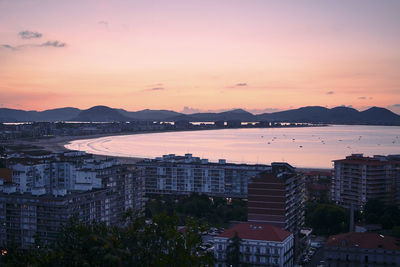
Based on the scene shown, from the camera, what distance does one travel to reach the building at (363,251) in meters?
8.74

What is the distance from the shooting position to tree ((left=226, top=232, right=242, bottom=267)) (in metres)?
8.75

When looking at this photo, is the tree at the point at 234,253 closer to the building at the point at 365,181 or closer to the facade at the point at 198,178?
the building at the point at 365,181

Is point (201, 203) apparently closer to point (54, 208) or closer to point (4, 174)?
point (54, 208)

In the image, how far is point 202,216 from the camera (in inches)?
569

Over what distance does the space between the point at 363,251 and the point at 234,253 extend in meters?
2.47

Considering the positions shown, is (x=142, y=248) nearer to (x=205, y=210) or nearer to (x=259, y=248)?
(x=259, y=248)

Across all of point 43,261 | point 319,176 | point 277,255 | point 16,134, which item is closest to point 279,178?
point 277,255

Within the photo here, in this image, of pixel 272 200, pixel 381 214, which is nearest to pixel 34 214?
pixel 272 200

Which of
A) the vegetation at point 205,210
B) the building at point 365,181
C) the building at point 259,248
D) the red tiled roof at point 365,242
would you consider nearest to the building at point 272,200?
the building at point 259,248

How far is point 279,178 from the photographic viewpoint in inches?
424

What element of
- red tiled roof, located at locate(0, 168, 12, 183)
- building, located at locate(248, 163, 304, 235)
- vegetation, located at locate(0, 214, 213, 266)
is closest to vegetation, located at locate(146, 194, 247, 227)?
building, located at locate(248, 163, 304, 235)

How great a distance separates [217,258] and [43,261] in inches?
215

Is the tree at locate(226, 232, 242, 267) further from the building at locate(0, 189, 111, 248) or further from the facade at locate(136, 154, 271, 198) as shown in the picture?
the facade at locate(136, 154, 271, 198)

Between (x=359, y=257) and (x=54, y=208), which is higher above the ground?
(x=54, y=208)
